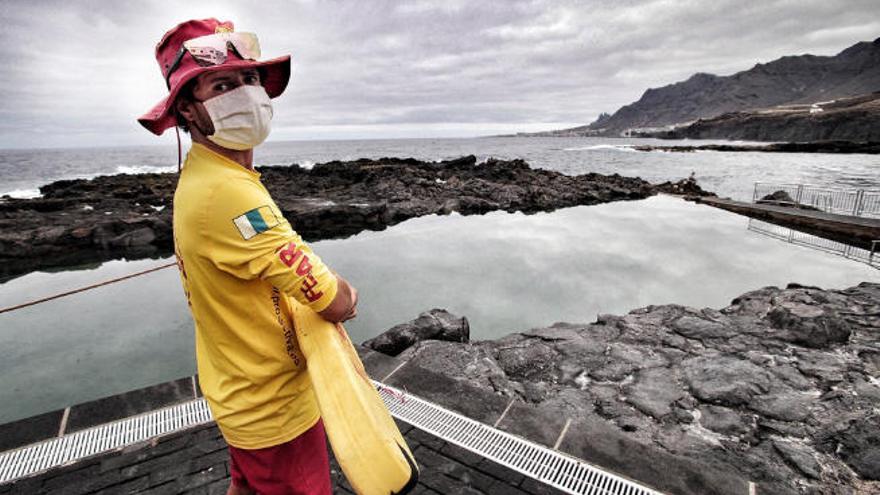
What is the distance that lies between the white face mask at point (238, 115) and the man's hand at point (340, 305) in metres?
0.68

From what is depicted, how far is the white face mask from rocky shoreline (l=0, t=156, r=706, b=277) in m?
16.0

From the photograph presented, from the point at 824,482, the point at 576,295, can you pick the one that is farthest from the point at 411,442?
the point at 576,295

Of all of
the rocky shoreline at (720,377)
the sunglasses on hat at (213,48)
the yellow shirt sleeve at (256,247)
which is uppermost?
the sunglasses on hat at (213,48)

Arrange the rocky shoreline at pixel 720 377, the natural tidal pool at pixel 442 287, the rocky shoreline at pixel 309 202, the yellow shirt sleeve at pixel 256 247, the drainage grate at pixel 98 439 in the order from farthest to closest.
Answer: the rocky shoreline at pixel 309 202 → the natural tidal pool at pixel 442 287 → the rocky shoreline at pixel 720 377 → the drainage grate at pixel 98 439 → the yellow shirt sleeve at pixel 256 247

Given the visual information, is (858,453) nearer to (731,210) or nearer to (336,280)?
(336,280)

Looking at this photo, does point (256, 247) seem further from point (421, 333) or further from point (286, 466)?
point (421, 333)

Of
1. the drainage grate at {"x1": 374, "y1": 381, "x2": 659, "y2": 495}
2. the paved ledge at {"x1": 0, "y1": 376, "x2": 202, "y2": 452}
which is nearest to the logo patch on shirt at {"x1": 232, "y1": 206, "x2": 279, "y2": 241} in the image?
the drainage grate at {"x1": 374, "y1": 381, "x2": 659, "y2": 495}

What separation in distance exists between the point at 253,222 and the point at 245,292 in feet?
1.00

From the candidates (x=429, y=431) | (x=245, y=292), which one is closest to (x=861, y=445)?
(x=429, y=431)

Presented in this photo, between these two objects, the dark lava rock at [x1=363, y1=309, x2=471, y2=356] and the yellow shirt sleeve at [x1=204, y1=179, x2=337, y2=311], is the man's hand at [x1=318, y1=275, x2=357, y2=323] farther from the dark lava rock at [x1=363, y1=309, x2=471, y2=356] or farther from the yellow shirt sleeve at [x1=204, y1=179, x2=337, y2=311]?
the dark lava rock at [x1=363, y1=309, x2=471, y2=356]

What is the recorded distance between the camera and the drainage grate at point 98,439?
326cm

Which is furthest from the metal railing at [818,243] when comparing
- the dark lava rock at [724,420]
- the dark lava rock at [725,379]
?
the dark lava rock at [724,420]

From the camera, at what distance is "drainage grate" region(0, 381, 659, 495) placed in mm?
3082

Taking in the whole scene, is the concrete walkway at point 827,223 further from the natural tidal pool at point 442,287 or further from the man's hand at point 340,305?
the man's hand at point 340,305
